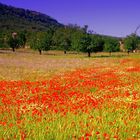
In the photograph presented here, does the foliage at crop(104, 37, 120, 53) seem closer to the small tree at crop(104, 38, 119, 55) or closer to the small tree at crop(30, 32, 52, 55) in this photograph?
the small tree at crop(104, 38, 119, 55)

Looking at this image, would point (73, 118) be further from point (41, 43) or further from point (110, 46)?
point (110, 46)

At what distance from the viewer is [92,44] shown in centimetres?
11769

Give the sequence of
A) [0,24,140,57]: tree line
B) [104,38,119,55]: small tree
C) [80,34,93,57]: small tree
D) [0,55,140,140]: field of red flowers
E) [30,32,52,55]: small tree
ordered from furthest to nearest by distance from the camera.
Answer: [104,38,119,55]: small tree, [30,32,52,55]: small tree, [0,24,140,57]: tree line, [80,34,93,57]: small tree, [0,55,140,140]: field of red flowers

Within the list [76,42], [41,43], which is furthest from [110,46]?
[76,42]

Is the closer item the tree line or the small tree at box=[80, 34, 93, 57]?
the small tree at box=[80, 34, 93, 57]

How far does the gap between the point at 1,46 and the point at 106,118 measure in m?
153

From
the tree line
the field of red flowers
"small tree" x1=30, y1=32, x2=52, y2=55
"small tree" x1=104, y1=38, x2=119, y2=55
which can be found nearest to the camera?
the field of red flowers

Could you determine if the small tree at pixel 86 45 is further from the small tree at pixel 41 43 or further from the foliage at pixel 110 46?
the foliage at pixel 110 46

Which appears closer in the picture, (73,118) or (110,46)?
(73,118)

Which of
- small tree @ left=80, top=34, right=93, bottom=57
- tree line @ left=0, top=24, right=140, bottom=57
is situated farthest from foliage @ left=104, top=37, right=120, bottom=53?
small tree @ left=80, top=34, right=93, bottom=57

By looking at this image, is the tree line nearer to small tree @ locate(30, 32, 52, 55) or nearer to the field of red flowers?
small tree @ locate(30, 32, 52, 55)

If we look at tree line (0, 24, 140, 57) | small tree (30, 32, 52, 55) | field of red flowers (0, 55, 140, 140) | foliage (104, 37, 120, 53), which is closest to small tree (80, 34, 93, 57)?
tree line (0, 24, 140, 57)

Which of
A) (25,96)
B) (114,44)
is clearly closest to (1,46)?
(114,44)

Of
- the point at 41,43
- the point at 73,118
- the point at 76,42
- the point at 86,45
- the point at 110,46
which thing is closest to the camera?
the point at 73,118
